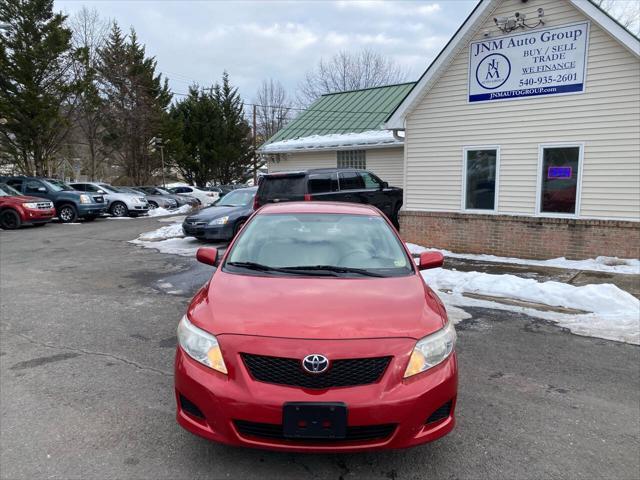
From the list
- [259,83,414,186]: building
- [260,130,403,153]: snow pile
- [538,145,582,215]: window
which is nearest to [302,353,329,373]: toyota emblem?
[538,145,582,215]: window

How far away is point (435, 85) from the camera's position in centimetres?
1088

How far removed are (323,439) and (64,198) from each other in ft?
64.1

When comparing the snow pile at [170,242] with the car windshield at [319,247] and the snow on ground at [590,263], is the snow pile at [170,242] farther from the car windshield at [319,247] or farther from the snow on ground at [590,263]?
the car windshield at [319,247]

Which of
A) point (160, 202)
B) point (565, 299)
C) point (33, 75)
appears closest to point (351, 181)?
point (565, 299)

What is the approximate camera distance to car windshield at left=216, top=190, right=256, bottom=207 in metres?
13.0

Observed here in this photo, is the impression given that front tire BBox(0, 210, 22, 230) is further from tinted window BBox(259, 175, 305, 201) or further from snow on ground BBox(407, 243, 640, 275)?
snow on ground BBox(407, 243, 640, 275)

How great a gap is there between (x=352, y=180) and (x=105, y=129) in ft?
82.9

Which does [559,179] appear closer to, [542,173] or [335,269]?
[542,173]

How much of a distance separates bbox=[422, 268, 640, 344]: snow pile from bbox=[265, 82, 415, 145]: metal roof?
33.8 feet

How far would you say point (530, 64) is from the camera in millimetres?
9648

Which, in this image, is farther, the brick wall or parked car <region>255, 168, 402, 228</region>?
parked car <region>255, 168, 402, 228</region>

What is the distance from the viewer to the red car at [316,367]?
243 centimetres

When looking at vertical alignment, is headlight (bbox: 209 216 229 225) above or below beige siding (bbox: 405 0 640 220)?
below

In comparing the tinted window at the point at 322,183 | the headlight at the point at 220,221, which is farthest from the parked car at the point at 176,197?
the tinted window at the point at 322,183
